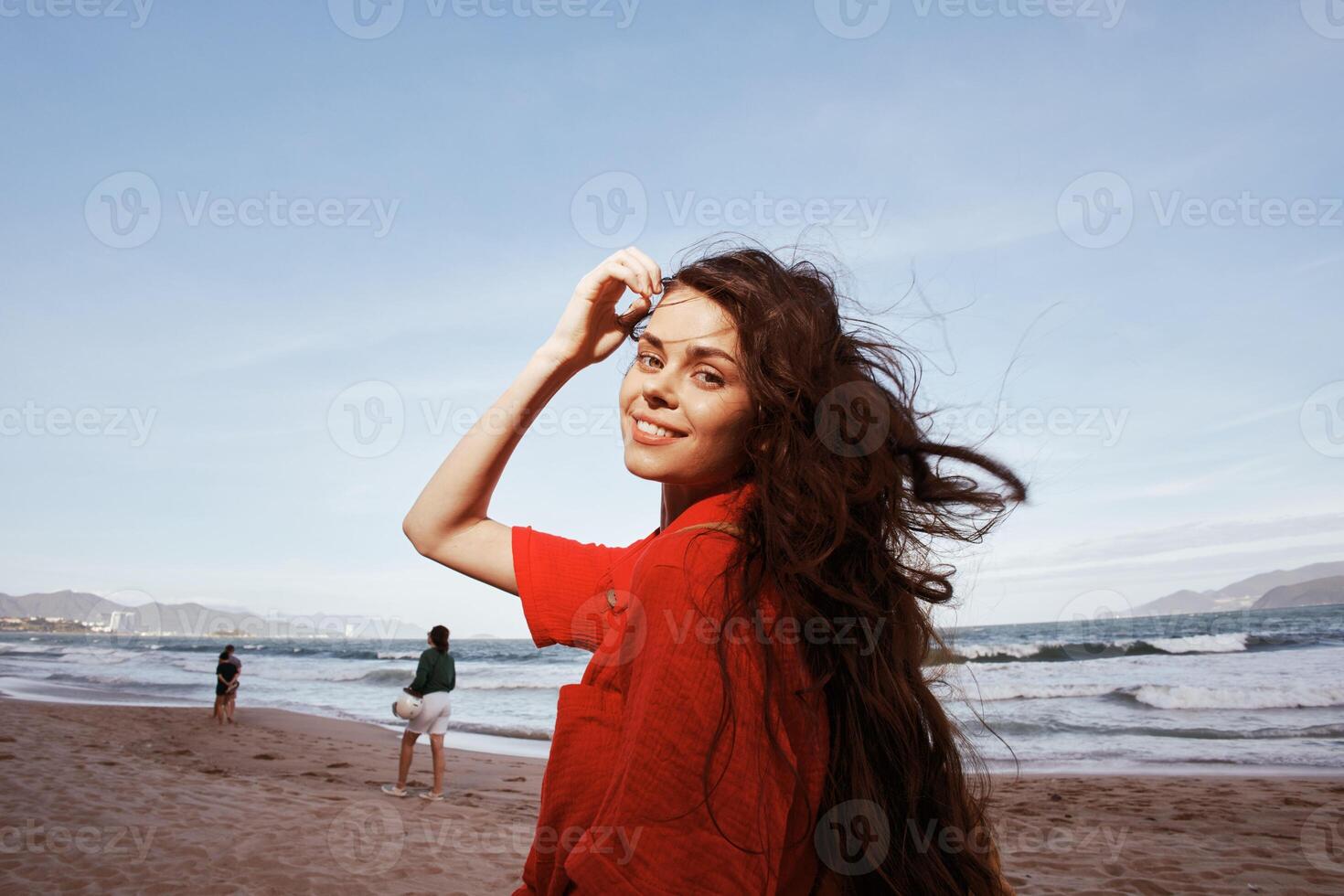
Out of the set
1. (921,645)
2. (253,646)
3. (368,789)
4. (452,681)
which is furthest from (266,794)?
(253,646)

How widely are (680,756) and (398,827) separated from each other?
8285 mm

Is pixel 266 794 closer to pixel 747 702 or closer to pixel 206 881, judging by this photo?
pixel 206 881

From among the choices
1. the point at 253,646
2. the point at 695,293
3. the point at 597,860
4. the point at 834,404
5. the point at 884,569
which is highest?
the point at 695,293

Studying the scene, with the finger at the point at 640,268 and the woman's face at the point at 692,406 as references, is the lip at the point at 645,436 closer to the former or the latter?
the woman's face at the point at 692,406

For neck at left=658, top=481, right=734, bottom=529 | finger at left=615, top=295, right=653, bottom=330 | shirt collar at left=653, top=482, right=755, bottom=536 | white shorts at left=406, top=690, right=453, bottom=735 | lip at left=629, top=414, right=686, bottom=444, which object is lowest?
white shorts at left=406, top=690, right=453, bottom=735

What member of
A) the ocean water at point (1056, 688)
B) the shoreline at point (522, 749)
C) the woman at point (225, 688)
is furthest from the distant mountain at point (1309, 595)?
the woman at point (225, 688)

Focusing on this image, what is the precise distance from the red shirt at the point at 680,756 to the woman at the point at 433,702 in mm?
8698

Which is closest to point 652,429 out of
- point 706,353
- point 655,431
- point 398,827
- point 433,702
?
Answer: point 655,431

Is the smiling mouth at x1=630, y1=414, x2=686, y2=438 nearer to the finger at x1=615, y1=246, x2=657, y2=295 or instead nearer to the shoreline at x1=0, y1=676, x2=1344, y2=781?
the finger at x1=615, y1=246, x2=657, y2=295

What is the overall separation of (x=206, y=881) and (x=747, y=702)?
639 cm

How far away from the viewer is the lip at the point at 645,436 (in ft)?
4.10

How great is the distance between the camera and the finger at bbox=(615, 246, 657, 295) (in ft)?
4.93

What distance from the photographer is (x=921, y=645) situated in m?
1.32

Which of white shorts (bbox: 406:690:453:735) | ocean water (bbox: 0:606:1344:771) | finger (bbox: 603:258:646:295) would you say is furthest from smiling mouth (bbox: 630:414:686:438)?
white shorts (bbox: 406:690:453:735)
